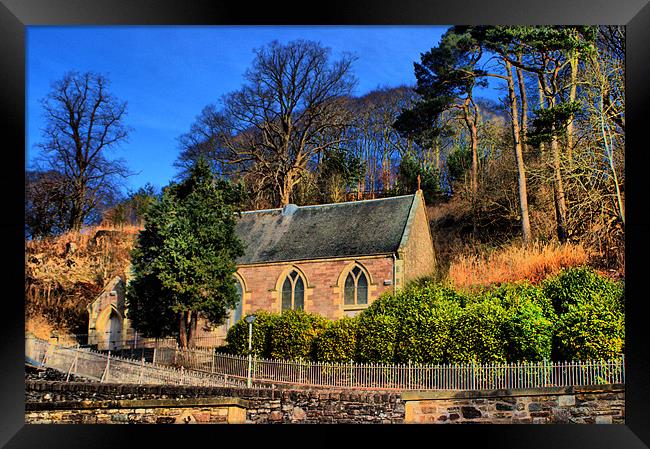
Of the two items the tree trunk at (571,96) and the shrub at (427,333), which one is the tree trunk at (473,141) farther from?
the shrub at (427,333)

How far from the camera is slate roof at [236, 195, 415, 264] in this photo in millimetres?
12438

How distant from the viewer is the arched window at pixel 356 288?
12.6 m

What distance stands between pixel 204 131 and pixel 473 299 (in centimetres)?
545

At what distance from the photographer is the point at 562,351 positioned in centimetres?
1038

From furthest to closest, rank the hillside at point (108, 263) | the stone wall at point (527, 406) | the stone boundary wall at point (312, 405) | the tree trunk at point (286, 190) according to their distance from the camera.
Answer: the tree trunk at point (286, 190) → the hillside at point (108, 263) → the stone wall at point (527, 406) → the stone boundary wall at point (312, 405)

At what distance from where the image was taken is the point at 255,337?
12070mm

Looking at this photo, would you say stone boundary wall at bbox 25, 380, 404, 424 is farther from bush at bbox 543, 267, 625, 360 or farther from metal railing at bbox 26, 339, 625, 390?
bush at bbox 543, 267, 625, 360

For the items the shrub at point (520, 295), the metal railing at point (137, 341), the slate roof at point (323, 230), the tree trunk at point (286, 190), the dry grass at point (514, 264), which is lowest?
the metal railing at point (137, 341)

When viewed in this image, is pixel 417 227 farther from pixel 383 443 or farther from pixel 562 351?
pixel 383 443

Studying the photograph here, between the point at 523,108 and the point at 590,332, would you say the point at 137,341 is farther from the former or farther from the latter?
the point at 523,108

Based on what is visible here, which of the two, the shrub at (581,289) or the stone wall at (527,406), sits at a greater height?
the shrub at (581,289)

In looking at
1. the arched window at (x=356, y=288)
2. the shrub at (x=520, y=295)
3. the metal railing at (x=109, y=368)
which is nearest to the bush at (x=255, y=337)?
the metal railing at (x=109, y=368)

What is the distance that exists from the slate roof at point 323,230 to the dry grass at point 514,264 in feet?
4.80
